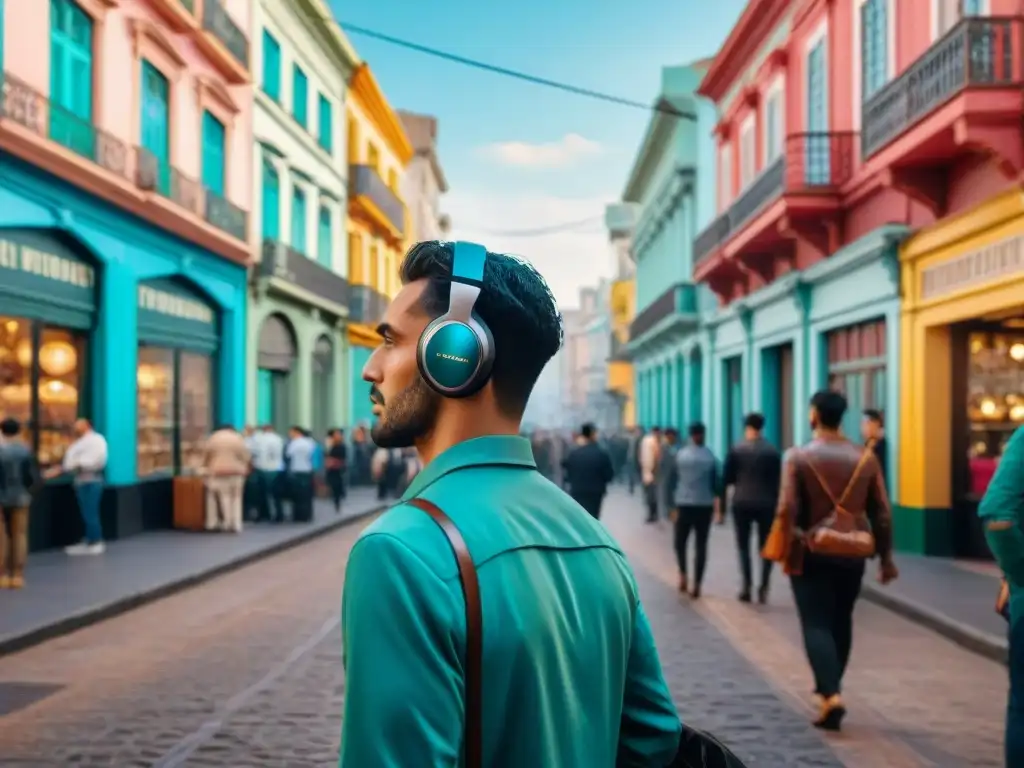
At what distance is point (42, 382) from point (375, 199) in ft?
67.9

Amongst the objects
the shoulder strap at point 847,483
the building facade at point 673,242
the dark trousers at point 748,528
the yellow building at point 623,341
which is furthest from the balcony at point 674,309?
the shoulder strap at point 847,483

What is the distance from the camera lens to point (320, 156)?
1157 inches

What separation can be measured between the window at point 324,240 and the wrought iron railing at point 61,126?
1342 centimetres

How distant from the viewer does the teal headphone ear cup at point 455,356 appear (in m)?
1.61

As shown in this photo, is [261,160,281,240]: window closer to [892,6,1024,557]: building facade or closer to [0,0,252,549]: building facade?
[0,0,252,549]: building facade

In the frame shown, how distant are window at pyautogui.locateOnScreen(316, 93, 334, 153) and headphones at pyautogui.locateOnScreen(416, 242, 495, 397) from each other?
94.4 ft

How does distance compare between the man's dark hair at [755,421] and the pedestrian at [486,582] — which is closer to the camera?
the pedestrian at [486,582]

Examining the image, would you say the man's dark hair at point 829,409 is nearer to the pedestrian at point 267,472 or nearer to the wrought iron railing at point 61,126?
the wrought iron railing at point 61,126

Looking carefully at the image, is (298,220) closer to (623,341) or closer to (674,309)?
(674,309)

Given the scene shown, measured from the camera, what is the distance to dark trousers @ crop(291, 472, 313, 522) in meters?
19.2

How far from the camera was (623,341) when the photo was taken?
5128cm

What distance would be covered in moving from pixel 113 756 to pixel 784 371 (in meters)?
18.7

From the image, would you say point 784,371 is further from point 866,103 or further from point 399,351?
point 399,351

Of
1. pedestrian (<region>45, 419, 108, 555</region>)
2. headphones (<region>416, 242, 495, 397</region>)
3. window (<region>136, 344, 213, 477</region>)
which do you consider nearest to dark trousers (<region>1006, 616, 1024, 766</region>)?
headphones (<region>416, 242, 495, 397</region>)
